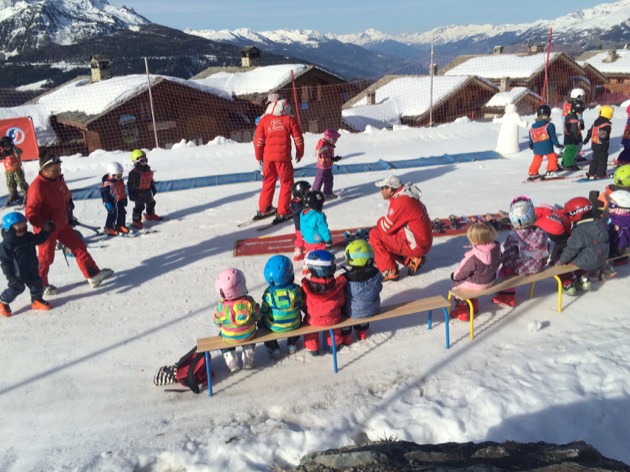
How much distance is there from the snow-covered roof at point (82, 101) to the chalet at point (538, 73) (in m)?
22.4

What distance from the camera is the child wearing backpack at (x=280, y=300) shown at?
159 inches

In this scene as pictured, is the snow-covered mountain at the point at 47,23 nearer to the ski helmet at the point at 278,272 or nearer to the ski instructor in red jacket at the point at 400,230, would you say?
the ski instructor in red jacket at the point at 400,230

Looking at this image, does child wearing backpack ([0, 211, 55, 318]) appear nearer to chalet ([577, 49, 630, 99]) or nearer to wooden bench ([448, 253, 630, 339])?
wooden bench ([448, 253, 630, 339])

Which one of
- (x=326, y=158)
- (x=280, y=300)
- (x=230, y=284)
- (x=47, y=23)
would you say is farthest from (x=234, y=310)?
(x=47, y=23)

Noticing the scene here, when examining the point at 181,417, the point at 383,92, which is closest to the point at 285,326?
the point at 181,417

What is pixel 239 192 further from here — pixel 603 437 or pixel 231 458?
pixel 603 437

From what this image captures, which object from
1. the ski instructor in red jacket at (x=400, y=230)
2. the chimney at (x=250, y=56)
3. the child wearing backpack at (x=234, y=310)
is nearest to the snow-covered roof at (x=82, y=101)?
the chimney at (x=250, y=56)

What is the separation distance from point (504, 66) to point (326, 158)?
32.9 meters

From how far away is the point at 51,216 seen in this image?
559cm

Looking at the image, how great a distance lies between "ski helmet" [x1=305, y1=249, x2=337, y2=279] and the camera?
4.05m

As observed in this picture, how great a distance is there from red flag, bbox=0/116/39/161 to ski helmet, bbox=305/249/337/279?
1148 centimetres

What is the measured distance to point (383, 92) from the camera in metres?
35.9

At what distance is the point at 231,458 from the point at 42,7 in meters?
189

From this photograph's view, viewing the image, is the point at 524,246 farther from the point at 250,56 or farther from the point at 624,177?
the point at 250,56
